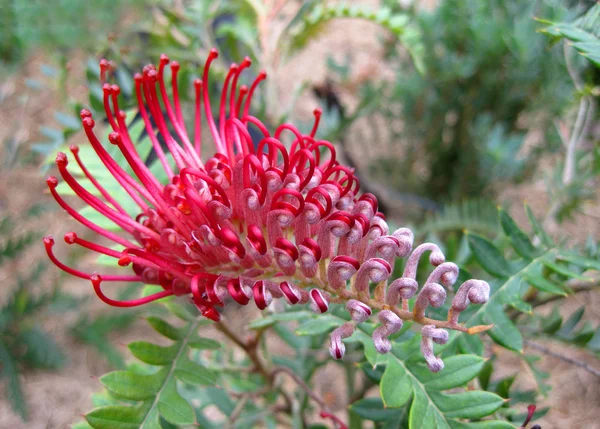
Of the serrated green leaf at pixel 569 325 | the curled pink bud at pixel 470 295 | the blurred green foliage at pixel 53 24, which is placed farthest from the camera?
the blurred green foliage at pixel 53 24

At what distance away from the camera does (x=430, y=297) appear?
1.70 ft

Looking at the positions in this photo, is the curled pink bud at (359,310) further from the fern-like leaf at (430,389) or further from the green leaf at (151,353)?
the green leaf at (151,353)

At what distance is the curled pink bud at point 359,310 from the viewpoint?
1.73 ft

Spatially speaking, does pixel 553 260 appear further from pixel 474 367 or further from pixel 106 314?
pixel 106 314

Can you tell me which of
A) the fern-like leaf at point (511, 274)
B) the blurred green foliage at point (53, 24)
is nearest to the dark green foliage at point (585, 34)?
the fern-like leaf at point (511, 274)

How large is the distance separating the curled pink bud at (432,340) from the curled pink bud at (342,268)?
9 centimetres

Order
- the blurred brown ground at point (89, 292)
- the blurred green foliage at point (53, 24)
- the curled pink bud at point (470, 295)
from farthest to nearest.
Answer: the blurred green foliage at point (53, 24), the blurred brown ground at point (89, 292), the curled pink bud at point (470, 295)

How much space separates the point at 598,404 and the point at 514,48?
122 centimetres

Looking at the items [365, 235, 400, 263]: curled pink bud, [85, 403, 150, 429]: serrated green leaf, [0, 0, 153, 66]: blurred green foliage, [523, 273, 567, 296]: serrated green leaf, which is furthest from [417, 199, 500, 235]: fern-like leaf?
[0, 0, 153, 66]: blurred green foliage

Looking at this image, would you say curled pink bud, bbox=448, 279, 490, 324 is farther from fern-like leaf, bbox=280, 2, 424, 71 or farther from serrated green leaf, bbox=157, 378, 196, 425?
fern-like leaf, bbox=280, 2, 424, 71

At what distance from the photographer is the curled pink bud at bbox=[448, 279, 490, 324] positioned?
50 centimetres

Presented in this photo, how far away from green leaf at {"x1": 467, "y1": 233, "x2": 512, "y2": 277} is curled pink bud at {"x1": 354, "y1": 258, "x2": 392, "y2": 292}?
229 mm

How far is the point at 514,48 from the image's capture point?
1.42 metres

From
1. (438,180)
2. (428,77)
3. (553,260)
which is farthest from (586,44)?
(438,180)
